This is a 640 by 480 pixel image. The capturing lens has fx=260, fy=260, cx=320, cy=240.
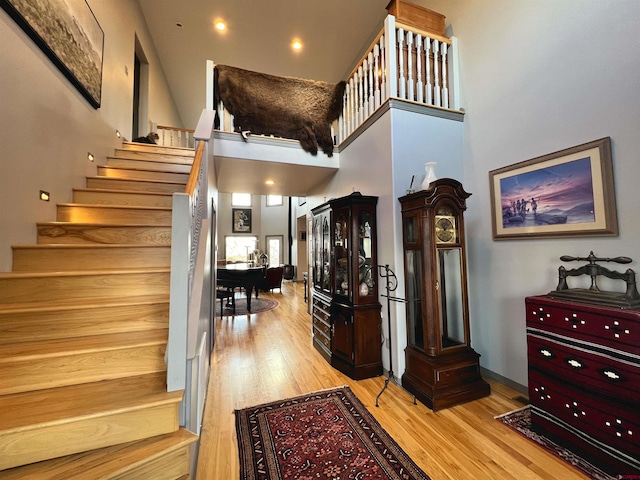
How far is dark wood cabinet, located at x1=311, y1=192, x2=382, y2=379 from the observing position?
2.79 metres

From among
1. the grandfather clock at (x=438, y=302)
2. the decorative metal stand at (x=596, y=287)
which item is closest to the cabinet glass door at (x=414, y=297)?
the grandfather clock at (x=438, y=302)

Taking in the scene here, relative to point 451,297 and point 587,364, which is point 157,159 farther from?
point 587,364

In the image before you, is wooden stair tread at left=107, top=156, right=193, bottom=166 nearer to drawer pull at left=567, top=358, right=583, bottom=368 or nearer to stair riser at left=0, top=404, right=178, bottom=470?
stair riser at left=0, top=404, right=178, bottom=470

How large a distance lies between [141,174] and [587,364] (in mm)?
4162

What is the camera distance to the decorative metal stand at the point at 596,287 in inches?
60.9

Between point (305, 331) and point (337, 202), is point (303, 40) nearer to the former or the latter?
point (337, 202)

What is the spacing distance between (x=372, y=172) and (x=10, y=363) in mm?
3045

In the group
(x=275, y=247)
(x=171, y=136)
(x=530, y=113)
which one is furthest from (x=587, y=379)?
(x=275, y=247)

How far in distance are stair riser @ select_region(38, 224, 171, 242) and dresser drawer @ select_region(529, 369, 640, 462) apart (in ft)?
9.75

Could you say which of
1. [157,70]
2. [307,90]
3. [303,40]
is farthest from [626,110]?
[157,70]

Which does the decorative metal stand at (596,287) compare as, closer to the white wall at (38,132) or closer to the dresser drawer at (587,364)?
the dresser drawer at (587,364)

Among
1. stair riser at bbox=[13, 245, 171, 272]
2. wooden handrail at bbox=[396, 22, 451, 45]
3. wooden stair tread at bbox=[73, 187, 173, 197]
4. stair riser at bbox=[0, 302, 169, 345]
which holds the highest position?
wooden handrail at bbox=[396, 22, 451, 45]

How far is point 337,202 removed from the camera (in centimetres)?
307

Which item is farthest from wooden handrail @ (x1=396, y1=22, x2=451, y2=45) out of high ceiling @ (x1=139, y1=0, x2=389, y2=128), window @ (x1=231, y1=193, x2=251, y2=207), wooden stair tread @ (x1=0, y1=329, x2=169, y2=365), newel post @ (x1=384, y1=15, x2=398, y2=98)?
window @ (x1=231, y1=193, x2=251, y2=207)
